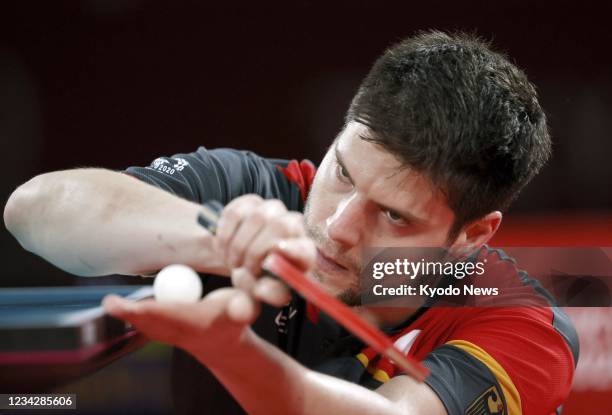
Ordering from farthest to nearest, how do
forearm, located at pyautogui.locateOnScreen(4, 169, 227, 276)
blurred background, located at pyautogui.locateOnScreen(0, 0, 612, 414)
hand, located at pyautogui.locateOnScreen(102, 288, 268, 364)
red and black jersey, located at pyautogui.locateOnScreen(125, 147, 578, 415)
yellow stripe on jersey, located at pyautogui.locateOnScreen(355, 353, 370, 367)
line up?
blurred background, located at pyautogui.locateOnScreen(0, 0, 612, 414) → yellow stripe on jersey, located at pyautogui.locateOnScreen(355, 353, 370, 367) → red and black jersey, located at pyautogui.locateOnScreen(125, 147, 578, 415) → forearm, located at pyautogui.locateOnScreen(4, 169, 227, 276) → hand, located at pyautogui.locateOnScreen(102, 288, 268, 364)

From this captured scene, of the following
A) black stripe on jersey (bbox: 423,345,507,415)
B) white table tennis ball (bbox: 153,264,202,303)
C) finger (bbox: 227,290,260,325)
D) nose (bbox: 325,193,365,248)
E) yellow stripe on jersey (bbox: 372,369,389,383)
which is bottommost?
yellow stripe on jersey (bbox: 372,369,389,383)

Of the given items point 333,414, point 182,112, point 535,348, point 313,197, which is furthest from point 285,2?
point 333,414

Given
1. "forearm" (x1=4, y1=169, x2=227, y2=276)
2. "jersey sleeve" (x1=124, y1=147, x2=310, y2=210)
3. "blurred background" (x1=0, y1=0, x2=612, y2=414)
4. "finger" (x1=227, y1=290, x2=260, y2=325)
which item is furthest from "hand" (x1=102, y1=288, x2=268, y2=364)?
"blurred background" (x1=0, y1=0, x2=612, y2=414)

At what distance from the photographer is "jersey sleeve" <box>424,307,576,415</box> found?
0.81 metres

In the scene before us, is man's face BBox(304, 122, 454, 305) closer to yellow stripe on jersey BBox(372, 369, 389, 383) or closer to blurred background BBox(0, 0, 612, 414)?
yellow stripe on jersey BBox(372, 369, 389, 383)

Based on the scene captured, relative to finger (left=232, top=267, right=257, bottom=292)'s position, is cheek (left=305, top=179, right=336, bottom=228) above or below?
below

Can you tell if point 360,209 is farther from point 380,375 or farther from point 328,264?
point 380,375

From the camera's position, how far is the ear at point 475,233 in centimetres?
99

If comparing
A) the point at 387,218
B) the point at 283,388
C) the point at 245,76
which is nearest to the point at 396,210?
the point at 387,218

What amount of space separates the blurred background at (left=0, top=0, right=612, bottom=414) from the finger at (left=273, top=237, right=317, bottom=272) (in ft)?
4.01

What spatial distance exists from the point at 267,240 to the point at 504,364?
0.46 metres

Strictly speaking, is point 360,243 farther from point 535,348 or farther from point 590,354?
point 590,354

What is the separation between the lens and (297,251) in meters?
0.51

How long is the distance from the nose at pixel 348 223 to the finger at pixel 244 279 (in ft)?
1.16
